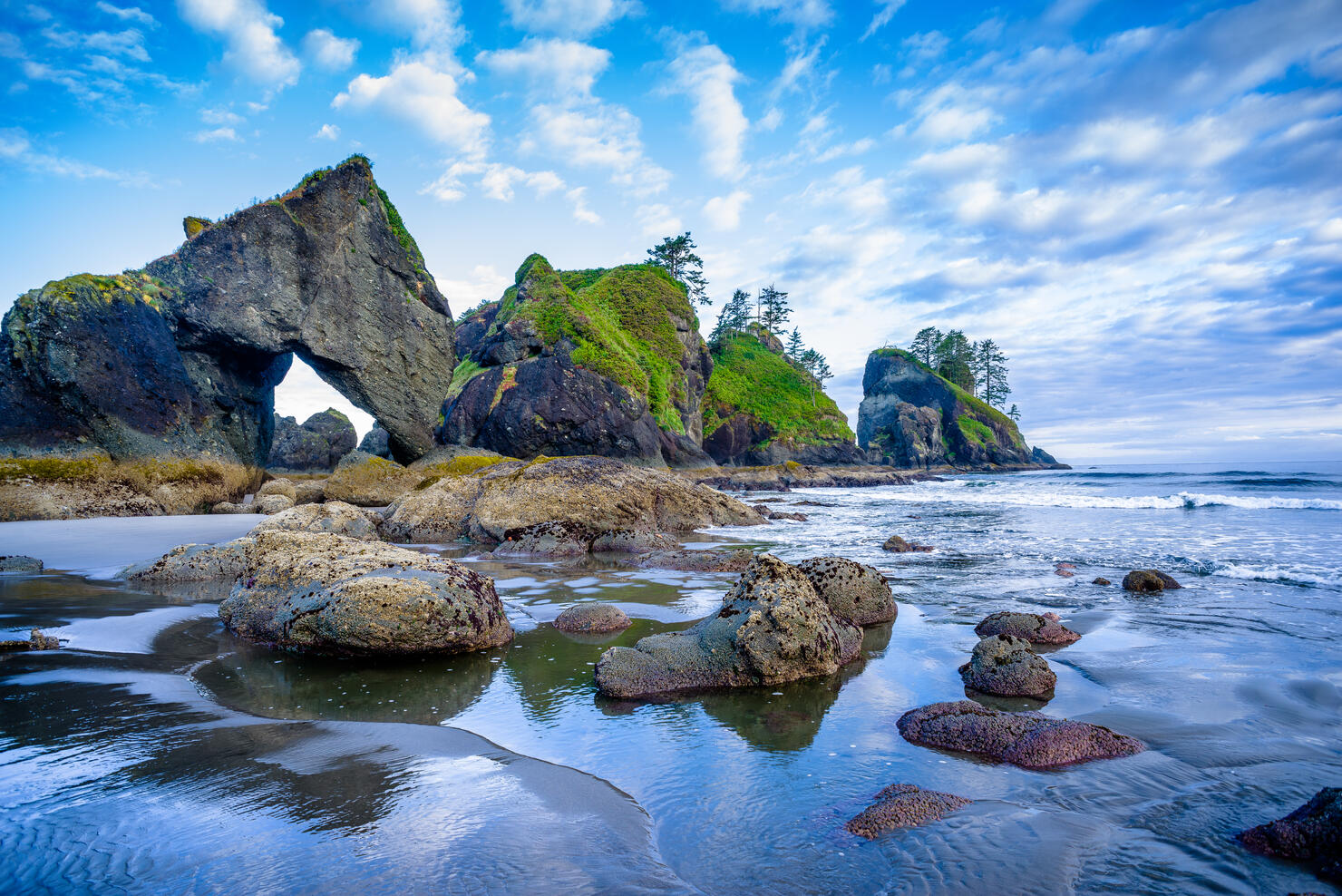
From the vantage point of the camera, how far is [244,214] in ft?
63.0

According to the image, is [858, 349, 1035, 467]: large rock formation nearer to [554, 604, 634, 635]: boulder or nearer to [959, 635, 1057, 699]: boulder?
[554, 604, 634, 635]: boulder

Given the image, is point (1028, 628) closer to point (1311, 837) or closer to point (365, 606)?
point (1311, 837)

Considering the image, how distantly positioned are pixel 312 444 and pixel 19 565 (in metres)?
30.3

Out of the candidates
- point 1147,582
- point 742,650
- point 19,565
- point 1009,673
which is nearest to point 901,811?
point 742,650

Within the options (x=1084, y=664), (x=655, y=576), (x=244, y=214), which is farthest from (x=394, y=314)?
(x=1084, y=664)

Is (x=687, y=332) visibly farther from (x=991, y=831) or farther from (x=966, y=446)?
(x=991, y=831)

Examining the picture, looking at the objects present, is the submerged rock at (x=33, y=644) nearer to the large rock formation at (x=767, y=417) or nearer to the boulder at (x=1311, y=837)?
the boulder at (x=1311, y=837)

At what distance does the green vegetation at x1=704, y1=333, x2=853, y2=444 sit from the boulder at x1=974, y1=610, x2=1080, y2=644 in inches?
2023

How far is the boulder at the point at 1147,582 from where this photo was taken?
6764 mm

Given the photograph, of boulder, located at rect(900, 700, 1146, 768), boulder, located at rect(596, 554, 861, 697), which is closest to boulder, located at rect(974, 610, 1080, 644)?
boulder, located at rect(596, 554, 861, 697)

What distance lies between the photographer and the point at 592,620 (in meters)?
5.15

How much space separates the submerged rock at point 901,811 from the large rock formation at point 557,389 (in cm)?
2638

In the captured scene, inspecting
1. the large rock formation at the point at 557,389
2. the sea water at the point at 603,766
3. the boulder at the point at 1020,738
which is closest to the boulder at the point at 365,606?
the sea water at the point at 603,766

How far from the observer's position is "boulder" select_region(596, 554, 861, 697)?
12.4ft
